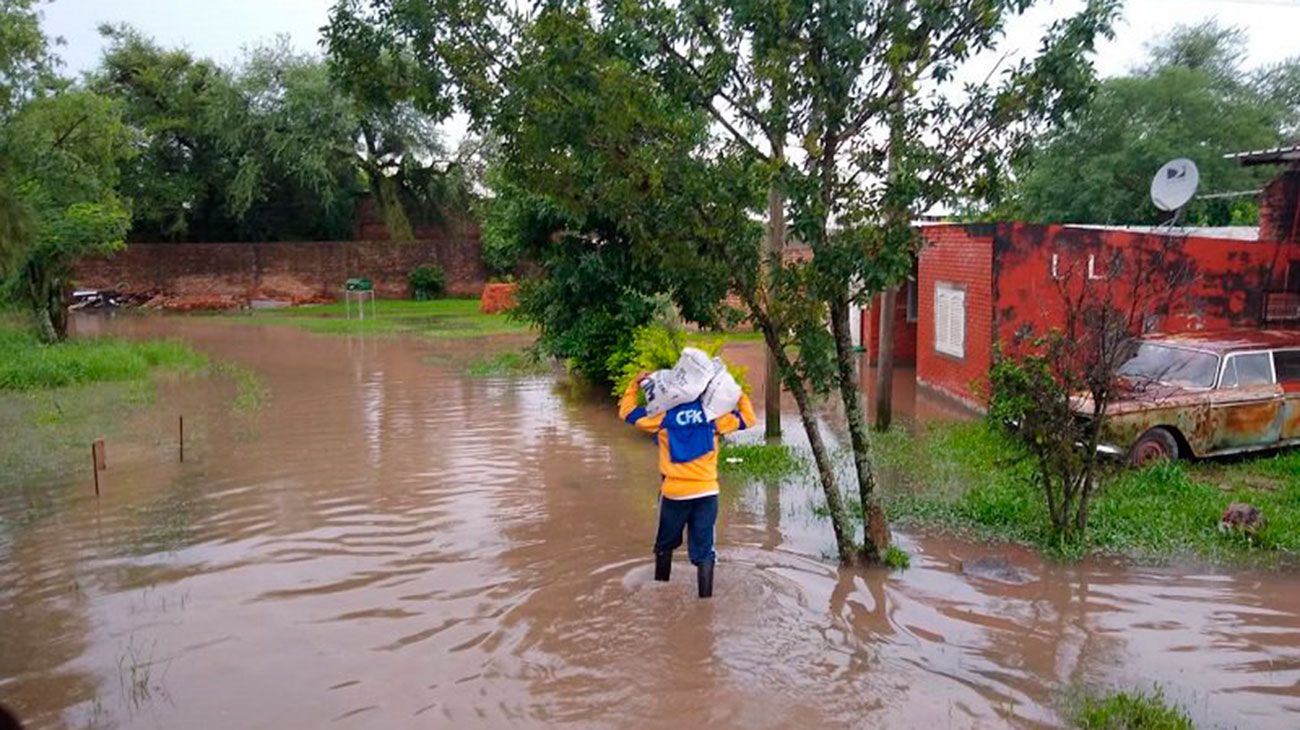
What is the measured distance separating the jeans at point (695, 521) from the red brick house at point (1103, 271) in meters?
7.13

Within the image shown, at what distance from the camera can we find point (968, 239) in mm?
15438

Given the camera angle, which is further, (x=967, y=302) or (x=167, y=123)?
(x=167, y=123)

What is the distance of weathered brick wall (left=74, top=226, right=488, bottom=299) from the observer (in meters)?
38.7

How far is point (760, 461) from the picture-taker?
37.1 feet

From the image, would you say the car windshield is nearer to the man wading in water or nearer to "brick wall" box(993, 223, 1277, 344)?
"brick wall" box(993, 223, 1277, 344)

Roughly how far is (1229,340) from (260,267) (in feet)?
114

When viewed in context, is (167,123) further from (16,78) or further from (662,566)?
(662,566)

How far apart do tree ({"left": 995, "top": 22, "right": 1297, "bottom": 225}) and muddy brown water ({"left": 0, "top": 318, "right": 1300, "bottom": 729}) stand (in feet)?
60.2

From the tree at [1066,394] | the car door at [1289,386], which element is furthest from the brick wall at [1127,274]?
the tree at [1066,394]

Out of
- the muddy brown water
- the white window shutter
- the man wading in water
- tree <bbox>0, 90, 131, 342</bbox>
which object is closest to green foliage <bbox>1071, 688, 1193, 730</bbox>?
the muddy brown water

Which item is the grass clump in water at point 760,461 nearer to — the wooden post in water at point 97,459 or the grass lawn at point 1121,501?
the grass lawn at point 1121,501

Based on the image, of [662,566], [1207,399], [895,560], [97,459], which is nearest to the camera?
[662,566]

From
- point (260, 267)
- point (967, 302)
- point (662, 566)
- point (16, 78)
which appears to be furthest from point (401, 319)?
point (662, 566)

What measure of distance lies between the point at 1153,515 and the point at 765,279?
13.4 ft
